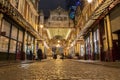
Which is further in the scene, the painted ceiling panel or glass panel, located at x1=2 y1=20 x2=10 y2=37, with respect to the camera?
the painted ceiling panel

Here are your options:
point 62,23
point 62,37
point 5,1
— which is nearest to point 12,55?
point 5,1

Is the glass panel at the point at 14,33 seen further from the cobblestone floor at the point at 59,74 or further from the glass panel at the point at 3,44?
the cobblestone floor at the point at 59,74

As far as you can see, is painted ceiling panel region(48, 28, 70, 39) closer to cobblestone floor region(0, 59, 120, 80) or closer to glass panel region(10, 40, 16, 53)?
glass panel region(10, 40, 16, 53)

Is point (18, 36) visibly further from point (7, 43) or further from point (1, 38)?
point (1, 38)

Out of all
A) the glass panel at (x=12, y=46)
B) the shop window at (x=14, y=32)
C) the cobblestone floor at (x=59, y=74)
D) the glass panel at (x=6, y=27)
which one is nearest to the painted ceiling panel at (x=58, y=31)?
the shop window at (x=14, y=32)

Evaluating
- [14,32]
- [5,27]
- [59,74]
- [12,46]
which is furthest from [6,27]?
[59,74]

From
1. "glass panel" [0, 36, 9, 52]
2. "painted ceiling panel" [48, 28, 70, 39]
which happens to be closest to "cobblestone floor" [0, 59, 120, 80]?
"glass panel" [0, 36, 9, 52]

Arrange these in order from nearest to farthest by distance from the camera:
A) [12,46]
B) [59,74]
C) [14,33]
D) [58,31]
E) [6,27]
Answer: [59,74] < [6,27] < [12,46] < [14,33] < [58,31]

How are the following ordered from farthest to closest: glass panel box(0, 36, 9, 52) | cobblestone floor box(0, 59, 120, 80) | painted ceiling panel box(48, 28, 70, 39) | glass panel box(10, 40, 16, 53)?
painted ceiling panel box(48, 28, 70, 39) < glass panel box(10, 40, 16, 53) < glass panel box(0, 36, 9, 52) < cobblestone floor box(0, 59, 120, 80)

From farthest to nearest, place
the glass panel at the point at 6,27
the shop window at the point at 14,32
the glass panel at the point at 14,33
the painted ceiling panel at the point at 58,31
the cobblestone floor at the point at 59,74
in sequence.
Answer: the painted ceiling panel at the point at 58,31
the glass panel at the point at 14,33
the shop window at the point at 14,32
the glass panel at the point at 6,27
the cobblestone floor at the point at 59,74

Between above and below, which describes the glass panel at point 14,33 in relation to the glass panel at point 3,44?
above

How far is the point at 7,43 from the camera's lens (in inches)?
651

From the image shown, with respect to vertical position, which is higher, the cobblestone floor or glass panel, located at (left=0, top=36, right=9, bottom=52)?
glass panel, located at (left=0, top=36, right=9, bottom=52)

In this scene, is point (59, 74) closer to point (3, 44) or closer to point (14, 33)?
point (3, 44)
